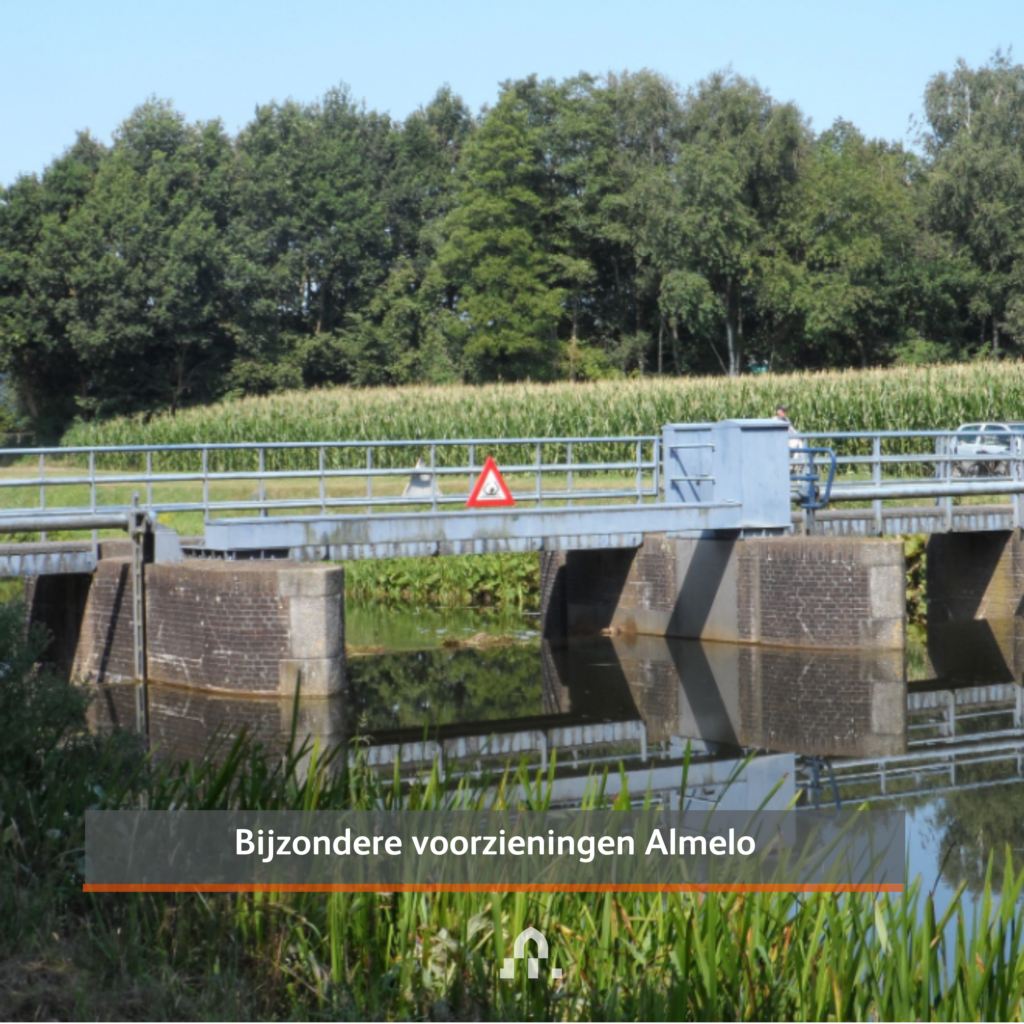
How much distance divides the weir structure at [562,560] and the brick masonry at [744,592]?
23mm

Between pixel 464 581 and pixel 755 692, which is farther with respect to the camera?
pixel 464 581

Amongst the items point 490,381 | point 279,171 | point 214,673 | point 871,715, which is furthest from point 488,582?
point 279,171

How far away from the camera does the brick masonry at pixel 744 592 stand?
1753 centimetres

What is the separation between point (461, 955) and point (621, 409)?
31840mm

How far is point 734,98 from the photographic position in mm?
65500

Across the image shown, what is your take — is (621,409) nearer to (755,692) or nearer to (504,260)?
(755,692)

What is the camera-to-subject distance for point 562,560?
71.2ft

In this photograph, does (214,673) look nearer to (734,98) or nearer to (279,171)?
(734,98)

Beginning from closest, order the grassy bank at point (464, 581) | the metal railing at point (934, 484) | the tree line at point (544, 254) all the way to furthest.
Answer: the metal railing at point (934, 484) → the grassy bank at point (464, 581) → the tree line at point (544, 254)

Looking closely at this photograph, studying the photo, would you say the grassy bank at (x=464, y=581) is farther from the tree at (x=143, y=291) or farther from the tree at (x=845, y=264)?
the tree at (x=143, y=291)

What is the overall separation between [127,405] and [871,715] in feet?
187

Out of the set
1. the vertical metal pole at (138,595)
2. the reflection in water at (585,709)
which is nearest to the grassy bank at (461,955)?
the reflection in water at (585,709)

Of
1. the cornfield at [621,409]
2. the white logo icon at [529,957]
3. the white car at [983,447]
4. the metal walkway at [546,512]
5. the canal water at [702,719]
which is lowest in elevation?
the canal water at [702,719]

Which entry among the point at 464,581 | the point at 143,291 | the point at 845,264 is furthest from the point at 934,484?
the point at 143,291
